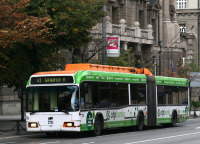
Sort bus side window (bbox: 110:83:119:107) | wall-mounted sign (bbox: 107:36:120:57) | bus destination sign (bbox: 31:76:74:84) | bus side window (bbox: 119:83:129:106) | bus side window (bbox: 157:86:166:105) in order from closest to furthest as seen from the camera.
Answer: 1. bus destination sign (bbox: 31:76:74:84)
2. bus side window (bbox: 110:83:119:107)
3. bus side window (bbox: 119:83:129:106)
4. bus side window (bbox: 157:86:166:105)
5. wall-mounted sign (bbox: 107:36:120:57)

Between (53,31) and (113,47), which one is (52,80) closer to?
(53,31)

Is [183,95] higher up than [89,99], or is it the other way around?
[89,99]

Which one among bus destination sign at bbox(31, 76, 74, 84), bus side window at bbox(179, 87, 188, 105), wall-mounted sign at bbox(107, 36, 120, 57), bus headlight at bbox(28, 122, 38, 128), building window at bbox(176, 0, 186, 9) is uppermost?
building window at bbox(176, 0, 186, 9)

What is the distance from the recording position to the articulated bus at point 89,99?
80.7 ft

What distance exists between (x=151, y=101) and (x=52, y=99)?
357 inches

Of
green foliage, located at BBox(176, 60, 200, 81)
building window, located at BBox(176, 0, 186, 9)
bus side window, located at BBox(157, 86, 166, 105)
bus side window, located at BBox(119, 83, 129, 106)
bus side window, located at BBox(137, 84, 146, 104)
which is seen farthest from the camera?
building window, located at BBox(176, 0, 186, 9)

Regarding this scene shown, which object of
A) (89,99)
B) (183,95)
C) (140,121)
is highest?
(89,99)

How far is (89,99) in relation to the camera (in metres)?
25.5

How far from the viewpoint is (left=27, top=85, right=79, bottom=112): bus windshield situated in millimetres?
24547

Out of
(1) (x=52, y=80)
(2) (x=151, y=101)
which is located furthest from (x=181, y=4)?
(1) (x=52, y=80)

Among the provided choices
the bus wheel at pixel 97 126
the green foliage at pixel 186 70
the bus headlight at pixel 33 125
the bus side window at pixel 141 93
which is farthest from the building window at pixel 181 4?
the bus headlight at pixel 33 125

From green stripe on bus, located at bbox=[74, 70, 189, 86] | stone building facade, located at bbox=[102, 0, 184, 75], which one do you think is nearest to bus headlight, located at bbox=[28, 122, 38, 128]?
green stripe on bus, located at bbox=[74, 70, 189, 86]

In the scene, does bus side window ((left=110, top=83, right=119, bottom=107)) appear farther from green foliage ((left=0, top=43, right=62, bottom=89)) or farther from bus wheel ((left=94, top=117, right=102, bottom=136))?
green foliage ((left=0, top=43, right=62, bottom=89))

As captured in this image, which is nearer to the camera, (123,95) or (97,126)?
(97,126)
